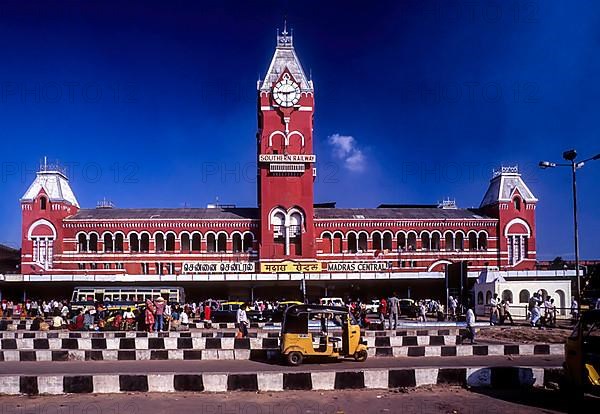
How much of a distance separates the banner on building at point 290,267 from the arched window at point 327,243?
2184 millimetres

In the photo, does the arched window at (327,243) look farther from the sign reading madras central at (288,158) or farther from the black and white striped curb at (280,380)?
the black and white striped curb at (280,380)

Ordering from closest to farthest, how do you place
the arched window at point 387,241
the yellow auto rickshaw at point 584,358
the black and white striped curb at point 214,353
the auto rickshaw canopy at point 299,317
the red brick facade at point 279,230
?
the yellow auto rickshaw at point 584,358 → the auto rickshaw canopy at point 299,317 → the black and white striped curb at point 214,353 → the red brick facade at point 279,230 → the arched window at point 387,241

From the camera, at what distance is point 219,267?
50.1 metres

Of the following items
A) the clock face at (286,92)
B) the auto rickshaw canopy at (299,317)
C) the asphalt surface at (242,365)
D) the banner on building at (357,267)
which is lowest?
the asphalt surface at (242,365)

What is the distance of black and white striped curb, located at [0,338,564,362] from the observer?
1645cm

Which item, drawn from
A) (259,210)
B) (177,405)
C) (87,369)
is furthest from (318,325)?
(259,210)

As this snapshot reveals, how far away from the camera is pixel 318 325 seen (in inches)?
693

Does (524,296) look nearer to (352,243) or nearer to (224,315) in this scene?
(224,315)

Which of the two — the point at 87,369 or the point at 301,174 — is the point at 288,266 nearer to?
the point at 301,174

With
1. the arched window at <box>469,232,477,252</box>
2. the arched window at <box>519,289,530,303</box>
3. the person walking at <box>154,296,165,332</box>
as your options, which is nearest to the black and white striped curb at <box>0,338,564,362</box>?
the person walking at <box>154,296,165,332</box>

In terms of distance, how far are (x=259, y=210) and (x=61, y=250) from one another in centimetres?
1640

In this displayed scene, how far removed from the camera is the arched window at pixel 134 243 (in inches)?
2035

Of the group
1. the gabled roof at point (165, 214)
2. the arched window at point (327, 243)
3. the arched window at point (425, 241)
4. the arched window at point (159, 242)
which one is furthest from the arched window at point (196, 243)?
the arched window at point (425, 241)

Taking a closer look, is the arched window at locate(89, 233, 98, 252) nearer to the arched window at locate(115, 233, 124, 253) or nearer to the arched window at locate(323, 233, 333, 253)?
the arched window at locate(115, 233, 124, 253)
